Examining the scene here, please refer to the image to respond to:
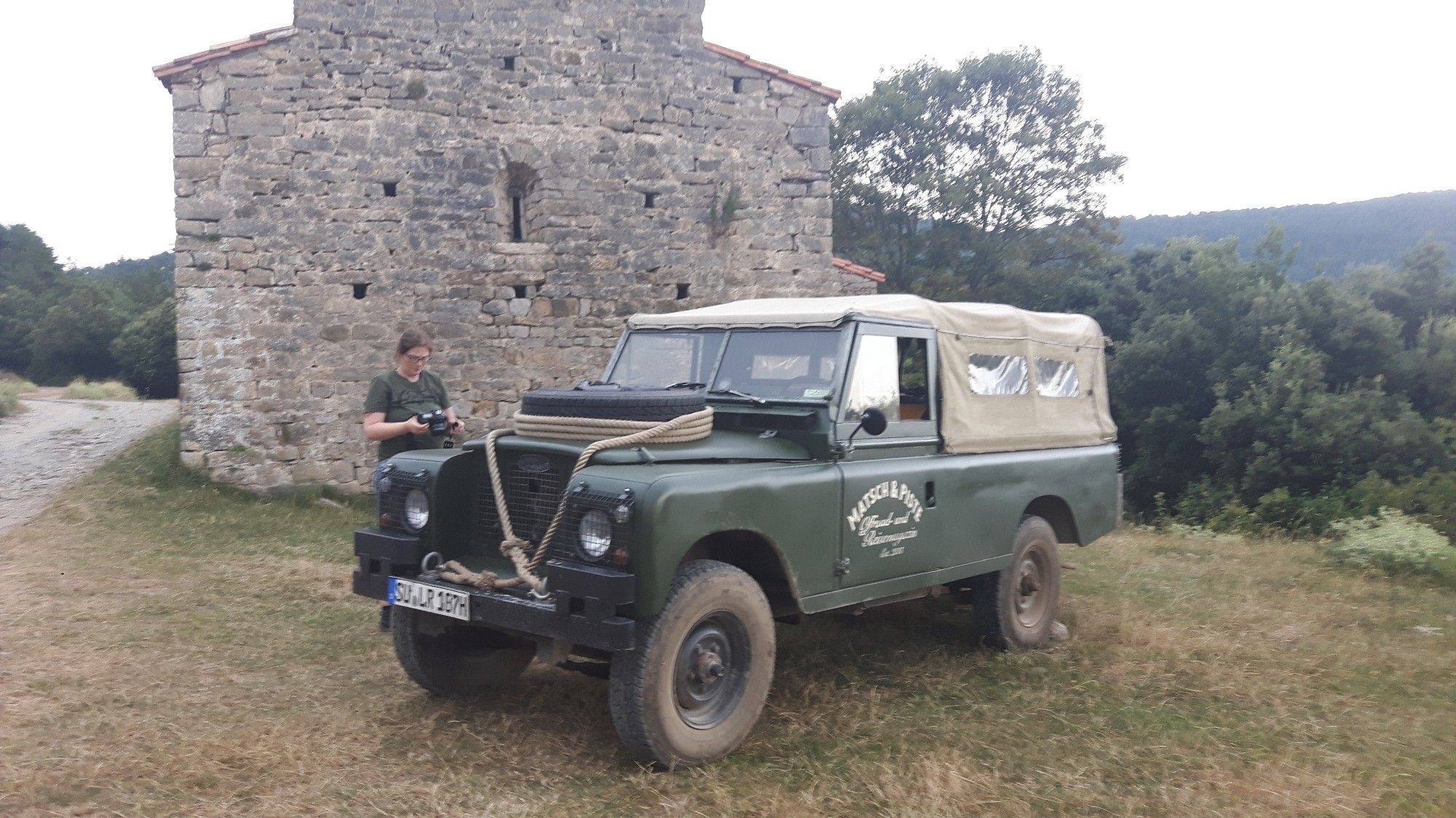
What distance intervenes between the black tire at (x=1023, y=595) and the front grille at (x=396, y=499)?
3.20 meters

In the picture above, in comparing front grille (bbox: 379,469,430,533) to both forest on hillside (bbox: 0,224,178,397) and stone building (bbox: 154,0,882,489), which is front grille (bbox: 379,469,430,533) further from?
forest on hillside (bbox: 0,224,178,397)

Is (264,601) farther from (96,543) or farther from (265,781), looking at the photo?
(265,781)

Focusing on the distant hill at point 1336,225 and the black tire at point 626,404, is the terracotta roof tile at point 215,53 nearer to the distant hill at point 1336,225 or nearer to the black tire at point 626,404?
the black tire at point 626,404

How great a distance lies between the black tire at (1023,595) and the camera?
235 inches

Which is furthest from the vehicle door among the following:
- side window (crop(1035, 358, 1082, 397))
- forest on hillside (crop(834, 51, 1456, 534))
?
forest on hillside (crop(834, 51, 1456, 534))

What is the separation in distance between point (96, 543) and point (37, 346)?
2592 centimetres

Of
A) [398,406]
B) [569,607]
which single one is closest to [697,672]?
[569,607]

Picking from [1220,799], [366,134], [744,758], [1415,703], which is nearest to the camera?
[1220,799]

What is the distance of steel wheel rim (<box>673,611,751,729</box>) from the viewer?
4.18 metres

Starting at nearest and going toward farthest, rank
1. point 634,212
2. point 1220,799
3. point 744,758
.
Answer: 1. point 1220,799
2. point 744,758
3. point 634,212

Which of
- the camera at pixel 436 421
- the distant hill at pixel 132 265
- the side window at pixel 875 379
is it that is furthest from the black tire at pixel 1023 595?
the distant hill at pixel 132 265

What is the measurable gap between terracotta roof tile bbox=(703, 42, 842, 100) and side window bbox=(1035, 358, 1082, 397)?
292 inches

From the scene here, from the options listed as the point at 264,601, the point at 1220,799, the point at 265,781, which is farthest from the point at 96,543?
the point at 1220,799

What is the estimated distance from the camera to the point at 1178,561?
30.3 feet
